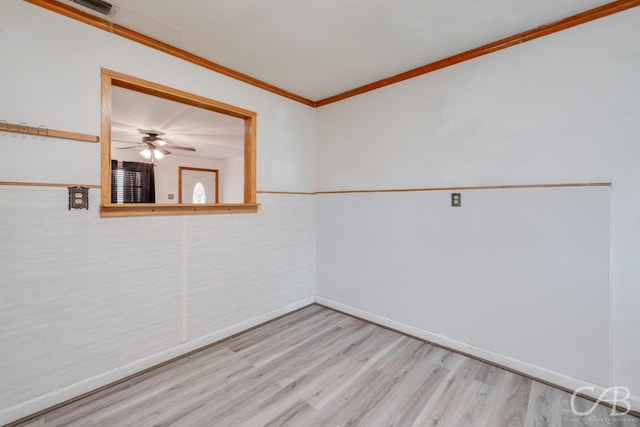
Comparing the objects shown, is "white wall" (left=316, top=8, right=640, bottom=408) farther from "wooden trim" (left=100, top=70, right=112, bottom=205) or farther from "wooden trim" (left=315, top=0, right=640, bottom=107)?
"wooden trim" (left=100, top=70, right=112, bottom=205)

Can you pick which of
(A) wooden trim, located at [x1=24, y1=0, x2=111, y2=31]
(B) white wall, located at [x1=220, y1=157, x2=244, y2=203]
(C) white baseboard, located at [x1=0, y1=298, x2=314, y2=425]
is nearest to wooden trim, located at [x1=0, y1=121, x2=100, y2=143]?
(A) wooden trim, located at [x1=24, y1=0, x2=111, y2=31]

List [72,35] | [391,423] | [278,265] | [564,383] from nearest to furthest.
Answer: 1. [391,423]
2. [72,35]
3. [564,383]
4. [278,265]

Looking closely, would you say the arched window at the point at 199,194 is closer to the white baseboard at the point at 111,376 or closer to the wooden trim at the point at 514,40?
the white baseboard at the point at 111,376

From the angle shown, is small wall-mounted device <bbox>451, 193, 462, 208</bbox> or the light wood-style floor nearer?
the light wood-style floor

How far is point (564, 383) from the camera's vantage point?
1.91 m

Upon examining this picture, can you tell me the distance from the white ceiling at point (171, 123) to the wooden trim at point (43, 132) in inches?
42.4

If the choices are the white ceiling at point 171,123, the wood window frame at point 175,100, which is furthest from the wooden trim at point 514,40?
the white ceiling at point 171,123

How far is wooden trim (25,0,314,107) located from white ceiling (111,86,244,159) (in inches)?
31.6

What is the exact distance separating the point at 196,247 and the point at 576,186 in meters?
2.87

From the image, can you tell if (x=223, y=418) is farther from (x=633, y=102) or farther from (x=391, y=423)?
(x=633, y=102)

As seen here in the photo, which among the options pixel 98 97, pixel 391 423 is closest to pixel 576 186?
pixel 391 423

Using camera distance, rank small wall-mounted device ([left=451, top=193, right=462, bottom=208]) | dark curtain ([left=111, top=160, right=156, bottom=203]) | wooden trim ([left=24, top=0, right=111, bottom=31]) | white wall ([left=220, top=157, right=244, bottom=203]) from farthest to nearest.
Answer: white wall ([left=220, top=157, right=244, bottom=203]), dark curtain ([left=111, top=160, right=156, bottom=203]), small wall-mounted device ([left=451, top=193, right=462, bottom=208]), wooden trim ([left=24, top=0, right=111, bottom=31])

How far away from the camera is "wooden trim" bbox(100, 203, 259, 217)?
1.96 meters

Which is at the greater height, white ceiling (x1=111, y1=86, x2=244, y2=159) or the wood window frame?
white ceiling (x1=111, y1=86, x2=244, y2=159)
